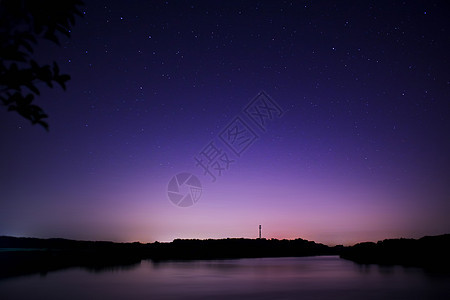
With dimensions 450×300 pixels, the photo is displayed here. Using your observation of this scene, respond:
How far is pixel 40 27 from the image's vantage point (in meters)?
2.75

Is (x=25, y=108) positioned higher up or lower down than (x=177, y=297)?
higher up

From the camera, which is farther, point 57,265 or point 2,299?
point 57,265

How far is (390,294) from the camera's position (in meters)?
25.0

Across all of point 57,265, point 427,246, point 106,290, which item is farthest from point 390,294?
point 427,246

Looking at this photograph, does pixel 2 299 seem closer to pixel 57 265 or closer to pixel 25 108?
pixel 25 108

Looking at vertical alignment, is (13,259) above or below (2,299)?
above

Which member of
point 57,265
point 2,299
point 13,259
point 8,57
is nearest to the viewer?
point 8,57

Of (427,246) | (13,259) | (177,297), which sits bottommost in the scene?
(177,297)

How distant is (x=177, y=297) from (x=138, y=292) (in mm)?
2791

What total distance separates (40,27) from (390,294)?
27.9 m

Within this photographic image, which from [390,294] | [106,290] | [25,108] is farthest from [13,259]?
[25,108]

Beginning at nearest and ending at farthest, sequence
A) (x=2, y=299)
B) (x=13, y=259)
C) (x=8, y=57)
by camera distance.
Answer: (x=8, y=57) → (x=2, y=299) → (x=13, y=259)

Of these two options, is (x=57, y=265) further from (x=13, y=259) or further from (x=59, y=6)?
(x=59, y=6)

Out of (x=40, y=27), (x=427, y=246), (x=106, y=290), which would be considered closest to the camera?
(x=40, y=27)
